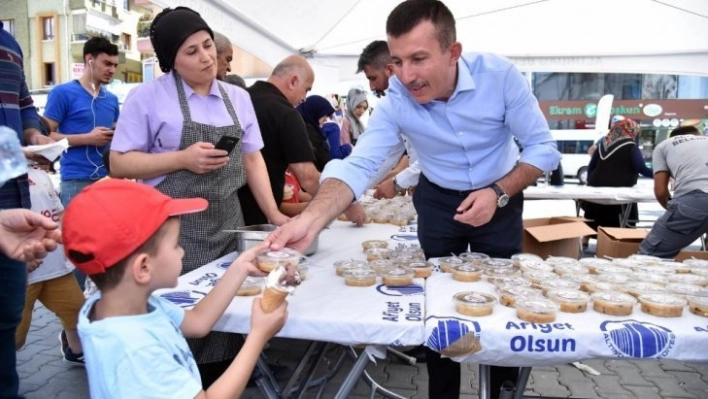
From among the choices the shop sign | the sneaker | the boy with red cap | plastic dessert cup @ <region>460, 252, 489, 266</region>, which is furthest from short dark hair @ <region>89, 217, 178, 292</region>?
the shop sign

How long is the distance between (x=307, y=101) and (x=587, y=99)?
18742mm

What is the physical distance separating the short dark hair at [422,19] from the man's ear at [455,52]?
22 mm

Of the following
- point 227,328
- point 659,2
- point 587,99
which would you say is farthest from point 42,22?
point 227,328

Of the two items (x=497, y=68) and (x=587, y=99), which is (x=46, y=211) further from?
(x=587, y=99)

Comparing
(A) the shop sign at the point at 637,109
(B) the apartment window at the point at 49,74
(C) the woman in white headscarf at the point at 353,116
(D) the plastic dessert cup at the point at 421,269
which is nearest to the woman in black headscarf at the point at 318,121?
(C) the woman in white headscarf at the point at 353,116

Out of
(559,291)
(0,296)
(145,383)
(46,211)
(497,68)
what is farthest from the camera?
(46,211)

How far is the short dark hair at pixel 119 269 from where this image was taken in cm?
113

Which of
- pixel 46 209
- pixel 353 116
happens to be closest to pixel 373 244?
pixel 46 209

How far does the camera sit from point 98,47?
4.02 metres

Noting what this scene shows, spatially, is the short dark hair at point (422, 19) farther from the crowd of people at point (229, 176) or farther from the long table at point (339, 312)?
the long table at point (339, 312)

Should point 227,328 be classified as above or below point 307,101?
below

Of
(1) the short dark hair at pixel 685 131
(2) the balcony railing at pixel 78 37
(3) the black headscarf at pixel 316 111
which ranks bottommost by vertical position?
(1) the short dark hair at pixel 685 131

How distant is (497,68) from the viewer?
6.85 feet

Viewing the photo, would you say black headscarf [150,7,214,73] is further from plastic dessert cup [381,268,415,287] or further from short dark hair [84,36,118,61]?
short dark hair [84,36,118,61]
